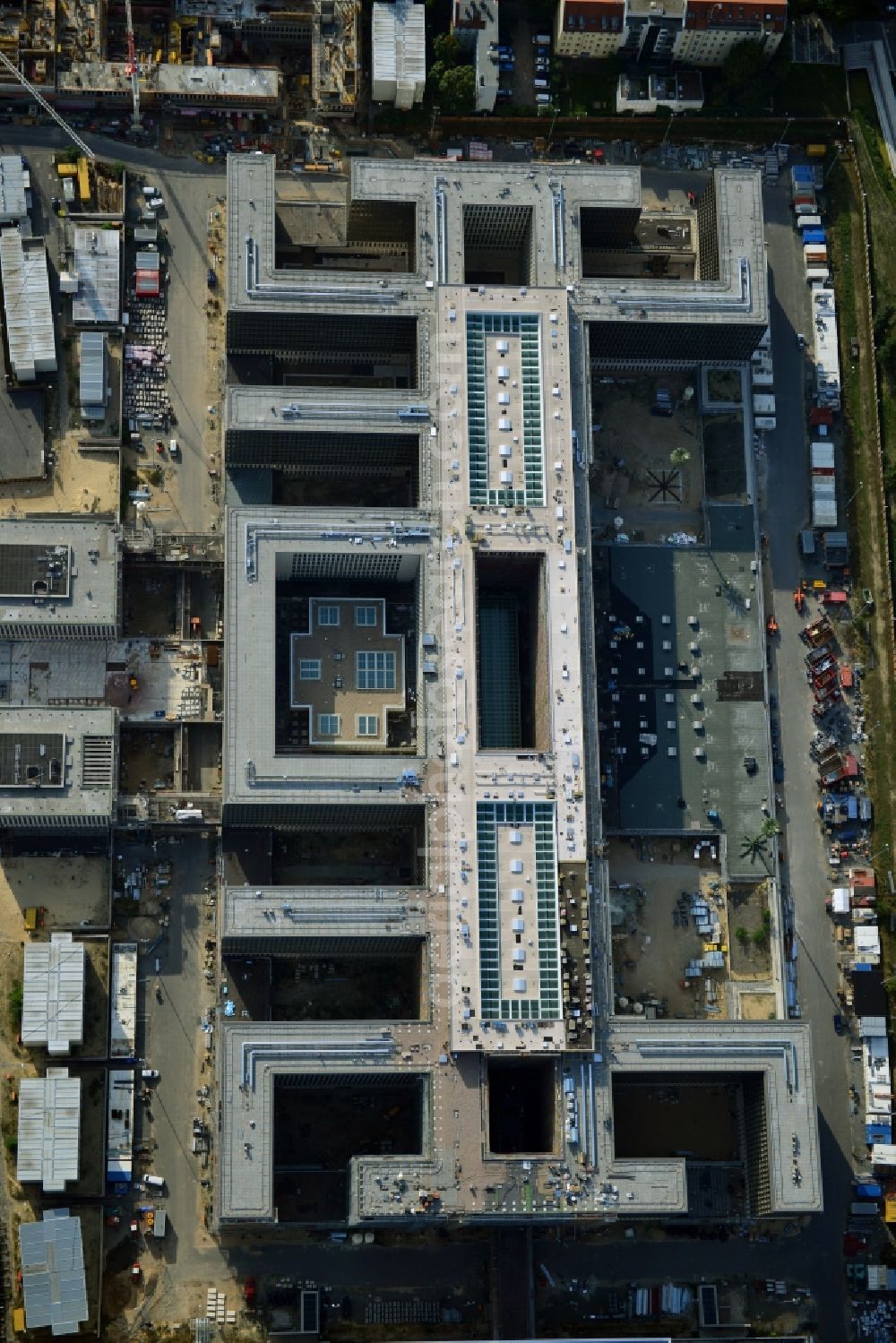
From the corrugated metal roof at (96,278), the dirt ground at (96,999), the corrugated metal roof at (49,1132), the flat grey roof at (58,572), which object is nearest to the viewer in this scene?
the corrugated metal roof at (49,1132)

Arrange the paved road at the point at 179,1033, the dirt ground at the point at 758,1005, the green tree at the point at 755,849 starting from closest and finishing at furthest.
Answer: the paved road at the point at 179,1033 < the dirt ground at the point at 758,1005 < the green tree at the point at 755,849

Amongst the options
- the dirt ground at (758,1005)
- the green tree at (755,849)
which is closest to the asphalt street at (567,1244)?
the green tree at (755,849)

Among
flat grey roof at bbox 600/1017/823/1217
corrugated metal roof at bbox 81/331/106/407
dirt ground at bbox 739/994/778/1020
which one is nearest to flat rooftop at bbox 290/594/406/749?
corrugated metal roof at bbox 81/331/106/407

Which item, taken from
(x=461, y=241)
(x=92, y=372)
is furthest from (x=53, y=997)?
(x=461, y=241)

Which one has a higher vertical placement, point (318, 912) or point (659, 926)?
point (318, 912)

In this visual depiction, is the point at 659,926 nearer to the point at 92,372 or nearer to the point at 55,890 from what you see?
the point at 55,890

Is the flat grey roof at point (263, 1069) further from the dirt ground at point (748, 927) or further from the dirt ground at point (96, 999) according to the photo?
the dirt ground at point (748, 927)
